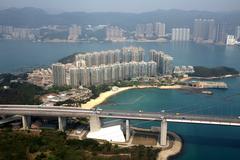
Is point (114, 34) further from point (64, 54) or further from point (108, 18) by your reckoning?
point (108, 18)

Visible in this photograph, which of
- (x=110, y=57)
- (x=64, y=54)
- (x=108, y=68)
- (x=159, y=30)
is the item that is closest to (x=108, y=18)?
(x=159, y=30)

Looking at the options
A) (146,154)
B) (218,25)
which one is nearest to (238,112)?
(146,154)

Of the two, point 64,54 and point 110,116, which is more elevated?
point 110,116

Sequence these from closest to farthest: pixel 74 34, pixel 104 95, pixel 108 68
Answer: pixel 104 95
pixel 108 68
pixel 74 34

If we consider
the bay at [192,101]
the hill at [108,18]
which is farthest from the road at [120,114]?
the hill at [108,18]

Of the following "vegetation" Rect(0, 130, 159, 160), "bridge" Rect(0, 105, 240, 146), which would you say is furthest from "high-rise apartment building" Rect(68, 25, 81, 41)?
"vegetation" Rect(0, 130, 159, 160)

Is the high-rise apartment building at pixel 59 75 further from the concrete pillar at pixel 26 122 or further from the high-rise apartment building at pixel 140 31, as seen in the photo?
the high-rise apartment building at pixel 140 31
